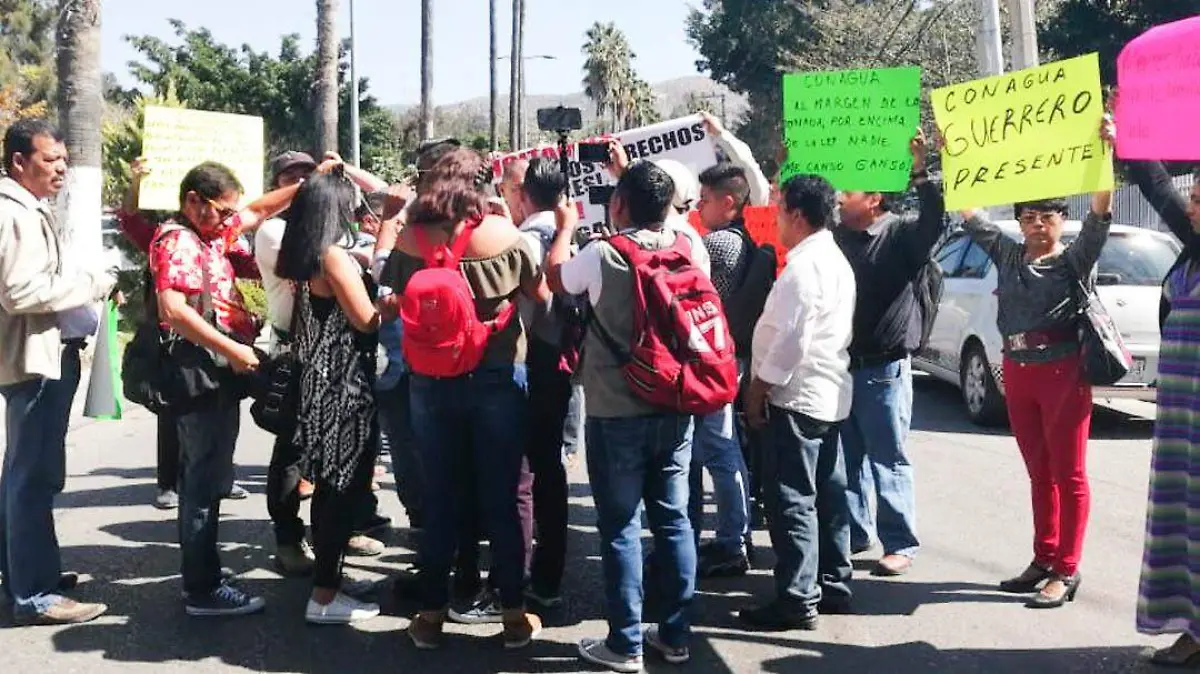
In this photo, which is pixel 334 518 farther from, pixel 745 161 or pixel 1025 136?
pixel 1025 136

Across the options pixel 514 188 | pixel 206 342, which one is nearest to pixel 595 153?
pixel 514 188

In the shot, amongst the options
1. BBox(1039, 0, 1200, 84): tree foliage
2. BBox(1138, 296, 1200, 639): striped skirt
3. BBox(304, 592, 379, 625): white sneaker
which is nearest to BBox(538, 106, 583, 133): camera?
BBox(304, 592, 379, 625): white sneaker

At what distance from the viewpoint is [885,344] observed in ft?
16.9

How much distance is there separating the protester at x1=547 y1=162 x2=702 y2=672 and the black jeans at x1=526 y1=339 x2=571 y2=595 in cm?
57

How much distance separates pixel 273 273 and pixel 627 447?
5.69ft

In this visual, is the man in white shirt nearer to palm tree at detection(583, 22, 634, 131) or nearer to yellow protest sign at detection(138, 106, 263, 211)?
yellow protest sign at detection(138, 106, 263, 211)

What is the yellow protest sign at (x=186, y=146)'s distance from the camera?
6371 mm

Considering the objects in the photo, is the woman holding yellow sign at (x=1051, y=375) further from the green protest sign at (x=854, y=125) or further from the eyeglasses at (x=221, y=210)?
the eyeglasses at (x=221, y=210)

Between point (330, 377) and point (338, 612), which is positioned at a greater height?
point (330, 377)

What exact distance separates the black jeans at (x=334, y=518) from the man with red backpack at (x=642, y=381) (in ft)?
3.14

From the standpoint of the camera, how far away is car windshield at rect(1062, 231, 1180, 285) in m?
8.80

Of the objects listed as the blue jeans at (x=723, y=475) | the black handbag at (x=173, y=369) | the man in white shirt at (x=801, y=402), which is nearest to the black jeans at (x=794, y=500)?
the man in white shirt at (x=801, y=402)

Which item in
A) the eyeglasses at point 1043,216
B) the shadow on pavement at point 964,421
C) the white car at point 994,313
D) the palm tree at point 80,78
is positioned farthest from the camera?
the palm tree at point 80,78

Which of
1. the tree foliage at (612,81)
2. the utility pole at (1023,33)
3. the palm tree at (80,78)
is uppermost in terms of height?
the tree foliage at (612,81)
